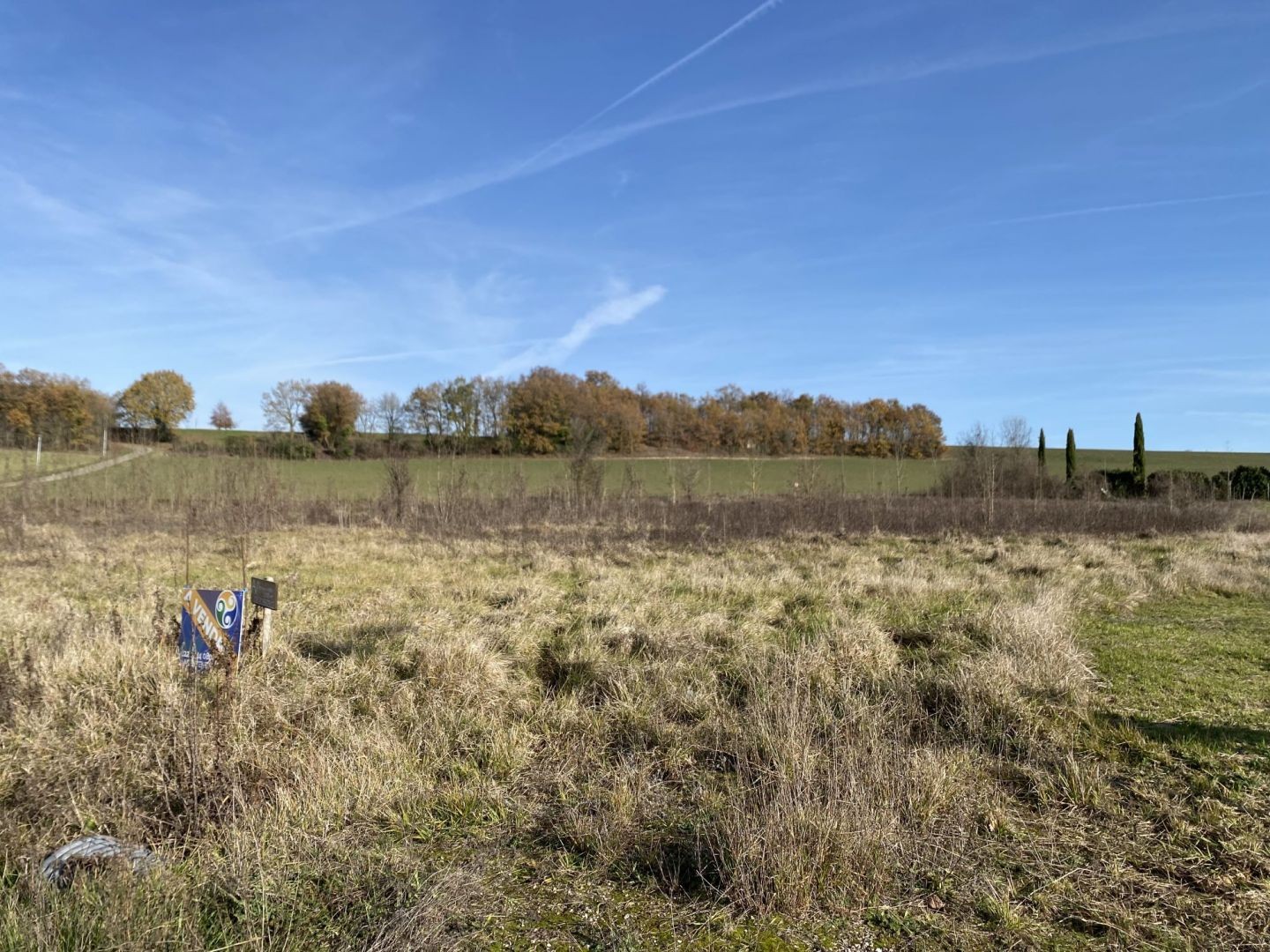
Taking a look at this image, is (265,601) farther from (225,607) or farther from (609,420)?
(609,420)

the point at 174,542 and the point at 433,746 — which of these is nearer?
the point at 433,746

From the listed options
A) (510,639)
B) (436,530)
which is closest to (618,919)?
(510,639)

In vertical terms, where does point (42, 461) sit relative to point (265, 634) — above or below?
above

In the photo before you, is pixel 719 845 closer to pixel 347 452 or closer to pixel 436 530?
pixel 436 530

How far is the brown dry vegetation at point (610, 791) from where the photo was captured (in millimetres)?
2961

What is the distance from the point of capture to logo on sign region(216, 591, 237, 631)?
18.2 ft

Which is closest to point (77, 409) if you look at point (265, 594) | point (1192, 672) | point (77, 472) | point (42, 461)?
point (42, 461)

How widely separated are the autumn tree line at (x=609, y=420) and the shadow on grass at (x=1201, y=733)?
37.2 metres

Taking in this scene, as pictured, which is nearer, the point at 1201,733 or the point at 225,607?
the point at 1201,733

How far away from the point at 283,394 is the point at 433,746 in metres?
54.0

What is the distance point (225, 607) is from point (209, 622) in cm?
18

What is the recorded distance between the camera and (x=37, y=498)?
74.1 ft

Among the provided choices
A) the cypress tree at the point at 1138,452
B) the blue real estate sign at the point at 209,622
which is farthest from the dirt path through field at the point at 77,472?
the cypress tree at the point at 1138,452

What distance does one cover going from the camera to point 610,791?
13.8ft
